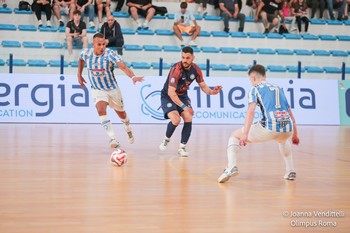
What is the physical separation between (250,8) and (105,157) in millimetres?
14997

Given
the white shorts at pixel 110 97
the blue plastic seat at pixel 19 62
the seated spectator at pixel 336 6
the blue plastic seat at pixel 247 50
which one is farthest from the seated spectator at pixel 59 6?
the white shorts at pixel 110 97

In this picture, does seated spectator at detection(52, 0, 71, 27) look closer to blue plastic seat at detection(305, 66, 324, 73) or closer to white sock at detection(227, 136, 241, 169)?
blue plastic seat at detection(305, 66, 324, 73)

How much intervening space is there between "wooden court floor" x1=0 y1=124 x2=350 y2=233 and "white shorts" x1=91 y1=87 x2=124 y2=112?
85 cm

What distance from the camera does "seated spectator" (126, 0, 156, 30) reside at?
2147 cm

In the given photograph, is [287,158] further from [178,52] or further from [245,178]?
[178,52]

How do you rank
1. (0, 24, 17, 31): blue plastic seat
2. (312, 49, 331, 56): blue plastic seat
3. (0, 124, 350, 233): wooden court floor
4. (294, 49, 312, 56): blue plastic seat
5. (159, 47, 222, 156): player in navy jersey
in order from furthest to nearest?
Answer: 1. (312, 49, 331, 56): blue plastic seat
2. (294, 49, 312, 56): blue plastic seat
3. (0, 24, 17, 31): blue plastic seat
4. (159, 47, 222, 156): player in navy jersey
5. (0, 124, 350, 233): wooden court floor

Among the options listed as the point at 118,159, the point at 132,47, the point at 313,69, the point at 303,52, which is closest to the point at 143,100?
the point at 132,47

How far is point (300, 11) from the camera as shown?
2323 centimetres

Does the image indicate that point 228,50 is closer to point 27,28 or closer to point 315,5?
point 315,5

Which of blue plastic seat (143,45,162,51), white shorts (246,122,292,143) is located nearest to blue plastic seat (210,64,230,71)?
blue plastic seat (143,45,162,51)

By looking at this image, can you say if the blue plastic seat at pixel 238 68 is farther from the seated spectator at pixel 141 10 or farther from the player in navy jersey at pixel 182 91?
the player in navy jersey at pixel 182 91

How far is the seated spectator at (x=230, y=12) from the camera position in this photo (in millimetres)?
22266

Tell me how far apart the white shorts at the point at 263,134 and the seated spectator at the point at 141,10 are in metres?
14.4

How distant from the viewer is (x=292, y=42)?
22969 mm
